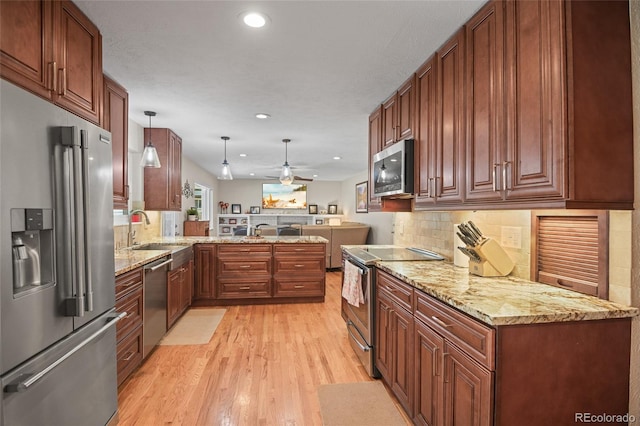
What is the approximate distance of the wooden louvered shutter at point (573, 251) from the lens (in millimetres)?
1484

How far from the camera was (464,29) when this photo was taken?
1921 millimetres

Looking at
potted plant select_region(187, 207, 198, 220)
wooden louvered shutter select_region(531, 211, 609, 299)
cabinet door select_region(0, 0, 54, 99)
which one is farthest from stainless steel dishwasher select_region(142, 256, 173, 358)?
potted plant select_region(187, 207, 198, 220)

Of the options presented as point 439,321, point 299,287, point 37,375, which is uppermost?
point 439,321

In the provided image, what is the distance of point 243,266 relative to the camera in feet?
14.8

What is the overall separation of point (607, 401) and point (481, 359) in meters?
0.53

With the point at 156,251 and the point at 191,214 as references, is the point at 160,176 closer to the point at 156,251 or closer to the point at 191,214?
the point at 156,251

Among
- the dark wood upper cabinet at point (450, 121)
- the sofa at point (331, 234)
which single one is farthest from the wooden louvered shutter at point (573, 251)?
the sofa at point (331, 234)

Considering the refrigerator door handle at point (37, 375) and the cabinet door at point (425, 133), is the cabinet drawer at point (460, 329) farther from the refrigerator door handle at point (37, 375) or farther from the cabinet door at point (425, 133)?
the refrigerator door handle at point (37, 375)

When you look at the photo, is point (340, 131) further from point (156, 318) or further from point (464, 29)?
point (156, 318)

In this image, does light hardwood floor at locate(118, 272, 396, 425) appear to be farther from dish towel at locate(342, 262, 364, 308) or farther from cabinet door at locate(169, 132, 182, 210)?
cabinet door at locate(169, 132, 182, 210)

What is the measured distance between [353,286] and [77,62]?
239 cm

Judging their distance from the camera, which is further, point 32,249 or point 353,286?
point 353,286

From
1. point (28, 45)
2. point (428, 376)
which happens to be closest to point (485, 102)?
point (428, 376)

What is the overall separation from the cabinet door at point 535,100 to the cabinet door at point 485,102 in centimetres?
6
